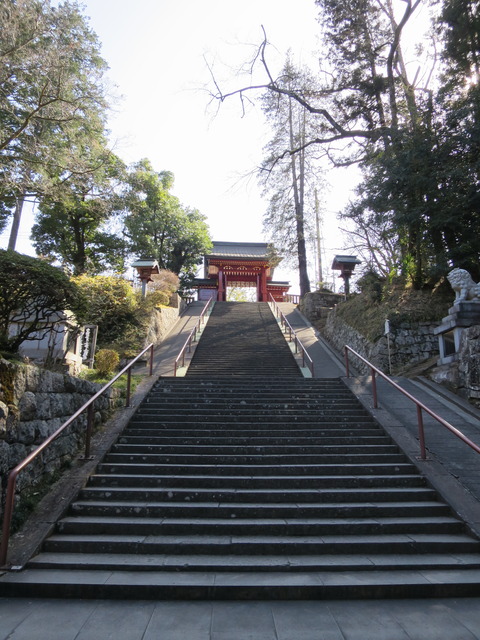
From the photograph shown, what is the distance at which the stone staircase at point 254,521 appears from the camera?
298 cm

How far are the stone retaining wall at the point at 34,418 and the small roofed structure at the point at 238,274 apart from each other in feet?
63.0

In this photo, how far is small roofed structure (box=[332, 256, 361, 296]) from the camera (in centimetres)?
1698

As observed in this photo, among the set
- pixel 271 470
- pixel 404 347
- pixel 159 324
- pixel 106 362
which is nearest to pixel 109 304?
pixel 159 324

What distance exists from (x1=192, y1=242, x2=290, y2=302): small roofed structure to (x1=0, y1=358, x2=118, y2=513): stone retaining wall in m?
19.2

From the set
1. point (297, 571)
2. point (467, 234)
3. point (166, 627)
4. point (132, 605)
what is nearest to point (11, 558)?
point (132, 605)

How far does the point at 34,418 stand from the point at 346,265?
596 inches

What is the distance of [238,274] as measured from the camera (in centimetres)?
2755

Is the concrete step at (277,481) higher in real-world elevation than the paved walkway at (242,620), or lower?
higher

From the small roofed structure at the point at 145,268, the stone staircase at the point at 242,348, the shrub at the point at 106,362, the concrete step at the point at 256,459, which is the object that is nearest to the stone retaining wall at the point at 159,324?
the small roofed structure at the point at 145,268

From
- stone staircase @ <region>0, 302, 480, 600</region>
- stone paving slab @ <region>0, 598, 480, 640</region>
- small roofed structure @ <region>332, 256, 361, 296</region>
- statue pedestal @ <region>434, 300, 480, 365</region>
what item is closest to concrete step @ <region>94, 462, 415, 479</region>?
stone staircase @ <region>0, 302, 480, 600</region>

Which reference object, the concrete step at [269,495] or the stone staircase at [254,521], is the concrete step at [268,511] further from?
the concrete step at [269,495]

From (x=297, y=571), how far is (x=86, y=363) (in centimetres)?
776

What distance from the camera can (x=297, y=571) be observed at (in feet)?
10.5

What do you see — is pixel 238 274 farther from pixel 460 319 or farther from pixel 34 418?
pixel 34 418
